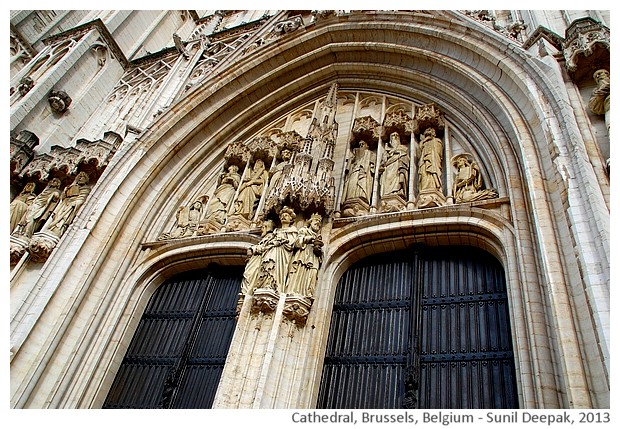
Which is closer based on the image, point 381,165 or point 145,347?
point 145,347

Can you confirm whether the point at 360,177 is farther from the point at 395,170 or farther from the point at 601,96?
the point at 601,96

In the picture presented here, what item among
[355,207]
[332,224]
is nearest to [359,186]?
[355,207]

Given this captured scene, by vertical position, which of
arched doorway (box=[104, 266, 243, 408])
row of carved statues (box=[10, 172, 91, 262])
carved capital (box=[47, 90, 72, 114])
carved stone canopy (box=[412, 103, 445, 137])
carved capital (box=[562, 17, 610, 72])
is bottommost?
arched doorway (box=[104, 266, 243, 408])

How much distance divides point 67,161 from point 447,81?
680 centimetres

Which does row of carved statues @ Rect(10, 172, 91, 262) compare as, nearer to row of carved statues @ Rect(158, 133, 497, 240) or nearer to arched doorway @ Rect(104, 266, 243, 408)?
row of carved statues @ Rect(158, 133, 497, 240)

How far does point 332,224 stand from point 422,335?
2.06 meters

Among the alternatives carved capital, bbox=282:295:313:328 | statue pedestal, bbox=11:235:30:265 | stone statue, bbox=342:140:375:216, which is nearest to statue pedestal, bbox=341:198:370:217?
stone statue, bbox=342:140:375:216

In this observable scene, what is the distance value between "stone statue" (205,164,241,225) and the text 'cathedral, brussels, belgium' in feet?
0.19

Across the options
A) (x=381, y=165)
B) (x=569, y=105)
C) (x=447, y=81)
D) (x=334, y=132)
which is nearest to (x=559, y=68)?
(x=569, y=105)

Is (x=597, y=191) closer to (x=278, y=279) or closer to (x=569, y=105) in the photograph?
(x=569, y=105)

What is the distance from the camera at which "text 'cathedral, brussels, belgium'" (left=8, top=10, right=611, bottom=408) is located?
5156 millimetres

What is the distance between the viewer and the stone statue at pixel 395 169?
7.26 metres

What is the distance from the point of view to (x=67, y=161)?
8828 mm
